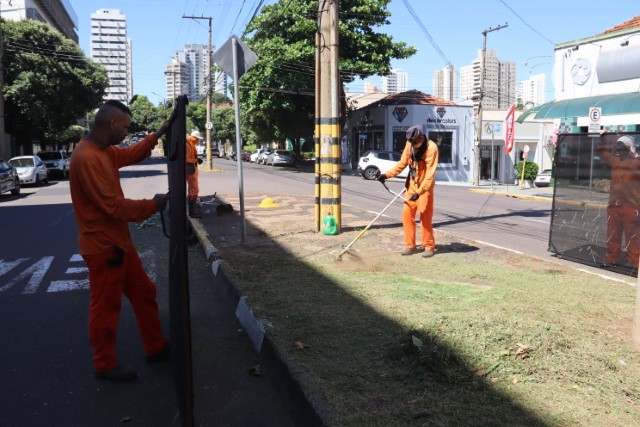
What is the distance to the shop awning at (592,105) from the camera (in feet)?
57.6

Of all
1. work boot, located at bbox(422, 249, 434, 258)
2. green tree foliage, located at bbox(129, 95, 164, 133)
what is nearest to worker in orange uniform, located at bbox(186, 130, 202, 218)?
work boot, located at bbox(422, 249, 434, 258)

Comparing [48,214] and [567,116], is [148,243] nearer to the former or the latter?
[48,214]

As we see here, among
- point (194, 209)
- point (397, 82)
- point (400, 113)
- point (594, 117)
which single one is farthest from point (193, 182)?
point (397, 82)

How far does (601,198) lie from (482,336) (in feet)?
13.9

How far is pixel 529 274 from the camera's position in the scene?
6445 mm

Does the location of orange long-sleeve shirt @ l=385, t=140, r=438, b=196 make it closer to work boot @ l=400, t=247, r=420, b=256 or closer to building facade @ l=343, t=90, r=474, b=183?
work boot @ l=400, t=247, r=420, b=256

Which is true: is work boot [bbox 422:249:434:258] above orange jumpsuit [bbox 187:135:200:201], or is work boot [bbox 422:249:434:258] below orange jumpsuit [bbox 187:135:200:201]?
below

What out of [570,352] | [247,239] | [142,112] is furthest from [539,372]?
[142,112]

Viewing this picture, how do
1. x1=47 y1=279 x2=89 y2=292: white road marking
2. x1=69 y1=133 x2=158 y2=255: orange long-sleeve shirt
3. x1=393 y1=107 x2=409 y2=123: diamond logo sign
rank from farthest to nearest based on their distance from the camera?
x1=393 y1=107 x2=409 y2=123: diamond logo sign < x1=47 y1=279 x2=89 y2=292: white road marking < x1=69 y1=133 x2=158 y2=255: orange long-sleeve shirt

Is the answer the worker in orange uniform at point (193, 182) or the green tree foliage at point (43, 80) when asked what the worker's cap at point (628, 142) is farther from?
the green tree foliage at point (43, 80)

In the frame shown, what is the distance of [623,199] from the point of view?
22.6 feet

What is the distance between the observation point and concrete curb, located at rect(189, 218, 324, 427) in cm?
319

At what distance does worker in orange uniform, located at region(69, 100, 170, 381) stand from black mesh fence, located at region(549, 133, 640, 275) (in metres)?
5.76

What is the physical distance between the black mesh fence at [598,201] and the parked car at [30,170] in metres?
23.1
